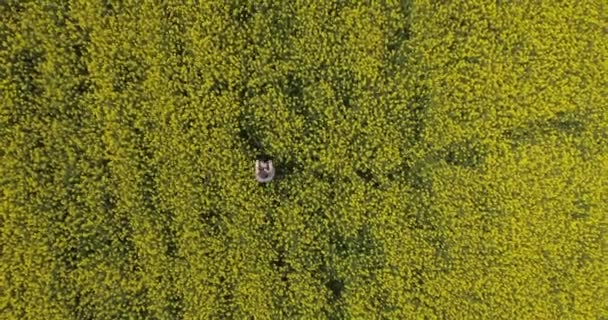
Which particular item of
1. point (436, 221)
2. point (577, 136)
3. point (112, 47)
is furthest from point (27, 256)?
point (577, 136)

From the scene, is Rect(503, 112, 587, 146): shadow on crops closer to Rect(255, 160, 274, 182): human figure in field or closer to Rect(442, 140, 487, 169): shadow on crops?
Rect(442, 140, 487, 169): shadow on crops

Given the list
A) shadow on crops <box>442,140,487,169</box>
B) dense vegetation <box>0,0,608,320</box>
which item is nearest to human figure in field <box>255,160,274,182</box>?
dense vegetation <box>0,0,608,320</box>

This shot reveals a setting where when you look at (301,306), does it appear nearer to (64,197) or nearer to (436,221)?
(436,221)

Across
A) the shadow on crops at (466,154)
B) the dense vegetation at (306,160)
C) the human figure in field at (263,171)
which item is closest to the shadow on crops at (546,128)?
the dense vegetation at (306,160)

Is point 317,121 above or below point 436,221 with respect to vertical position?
above

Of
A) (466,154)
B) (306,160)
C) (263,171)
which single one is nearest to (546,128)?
(466,154)

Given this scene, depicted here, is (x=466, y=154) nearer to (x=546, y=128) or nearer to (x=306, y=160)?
(x=546, y=128)
